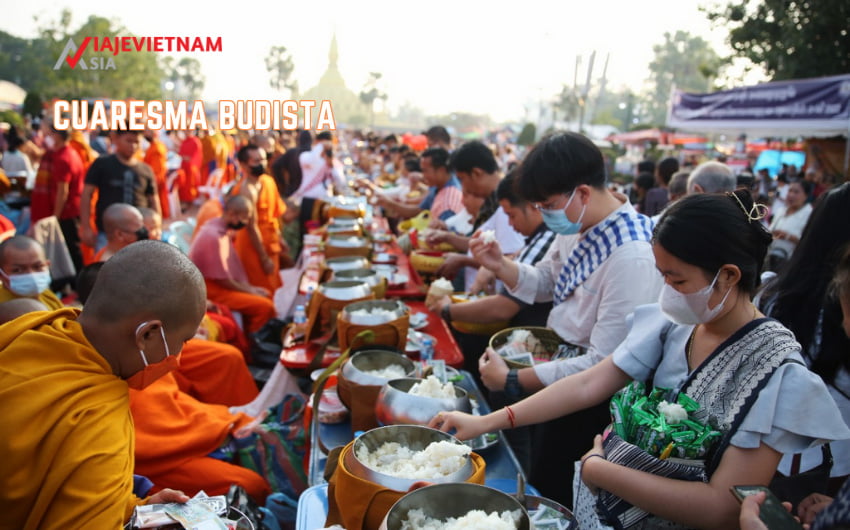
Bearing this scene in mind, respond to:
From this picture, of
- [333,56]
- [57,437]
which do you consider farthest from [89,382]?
[333,56]

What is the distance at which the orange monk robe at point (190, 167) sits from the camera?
1361cm

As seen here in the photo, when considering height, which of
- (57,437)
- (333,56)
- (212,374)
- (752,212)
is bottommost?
(212,374)

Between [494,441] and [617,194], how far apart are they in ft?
4.11

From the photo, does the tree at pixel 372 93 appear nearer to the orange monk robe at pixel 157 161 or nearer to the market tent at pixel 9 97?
the market tent at pixel 9 97

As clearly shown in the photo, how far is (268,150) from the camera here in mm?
11180

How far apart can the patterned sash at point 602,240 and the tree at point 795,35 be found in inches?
546

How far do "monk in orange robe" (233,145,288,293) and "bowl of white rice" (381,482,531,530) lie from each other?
4708 millimetres

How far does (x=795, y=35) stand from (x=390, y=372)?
49.5 feet

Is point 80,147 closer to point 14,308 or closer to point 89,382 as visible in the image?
point 14,308

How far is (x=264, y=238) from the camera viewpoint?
6523mm

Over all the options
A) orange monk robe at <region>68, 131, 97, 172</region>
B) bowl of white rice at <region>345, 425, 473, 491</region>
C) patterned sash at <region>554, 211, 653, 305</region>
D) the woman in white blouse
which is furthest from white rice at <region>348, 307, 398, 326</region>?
orange monk robe at <region>68, 131, 97, 172</region>

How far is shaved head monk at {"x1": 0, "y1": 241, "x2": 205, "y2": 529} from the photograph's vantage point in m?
1.34

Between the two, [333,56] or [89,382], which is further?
[333,56]

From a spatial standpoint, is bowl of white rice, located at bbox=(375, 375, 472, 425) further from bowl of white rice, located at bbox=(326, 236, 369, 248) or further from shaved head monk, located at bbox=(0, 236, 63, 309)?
bowl of white rice, located at bbox=(326, 236, 369, 248)
